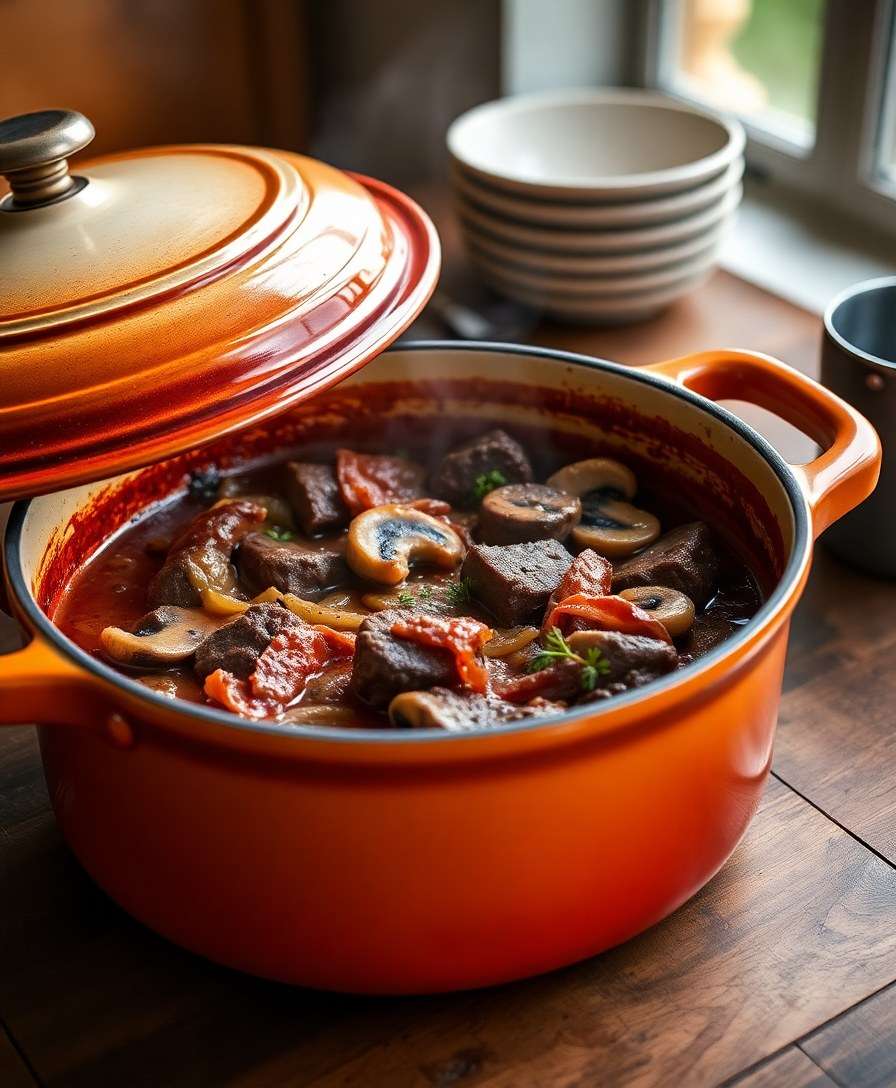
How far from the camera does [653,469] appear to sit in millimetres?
1717

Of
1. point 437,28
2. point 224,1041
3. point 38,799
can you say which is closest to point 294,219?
point 38,799

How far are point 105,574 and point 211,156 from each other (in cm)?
54

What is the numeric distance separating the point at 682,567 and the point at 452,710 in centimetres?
41

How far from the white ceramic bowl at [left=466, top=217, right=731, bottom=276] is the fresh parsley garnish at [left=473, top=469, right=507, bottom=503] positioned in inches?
27.8

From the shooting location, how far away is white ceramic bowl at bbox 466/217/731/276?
2.33 metres

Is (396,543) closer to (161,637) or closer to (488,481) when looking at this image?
(488,481)

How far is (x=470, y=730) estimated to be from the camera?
1045 millimetres

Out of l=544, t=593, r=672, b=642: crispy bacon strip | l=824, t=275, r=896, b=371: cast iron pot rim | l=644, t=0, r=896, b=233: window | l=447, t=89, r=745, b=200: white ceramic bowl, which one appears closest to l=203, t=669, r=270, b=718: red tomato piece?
l=544, t=593, r=672, b=642: crispy bacon strip

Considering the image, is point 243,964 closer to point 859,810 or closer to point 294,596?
point 294,596

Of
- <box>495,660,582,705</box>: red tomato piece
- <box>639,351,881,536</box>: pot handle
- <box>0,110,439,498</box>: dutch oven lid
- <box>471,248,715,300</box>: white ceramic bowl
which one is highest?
<box>0,110,439,498</box>: dutch oven lid

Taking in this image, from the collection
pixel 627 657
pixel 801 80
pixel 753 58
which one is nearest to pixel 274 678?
pixel 627 657

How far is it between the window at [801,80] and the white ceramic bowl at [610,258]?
18.5 inches

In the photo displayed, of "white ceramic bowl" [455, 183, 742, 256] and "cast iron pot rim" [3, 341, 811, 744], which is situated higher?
"cast iron pot rim" [3, 341, 811, 744]

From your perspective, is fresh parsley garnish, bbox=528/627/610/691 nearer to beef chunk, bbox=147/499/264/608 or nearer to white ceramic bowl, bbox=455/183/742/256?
beef chunk, bbox=147/499/264/608
